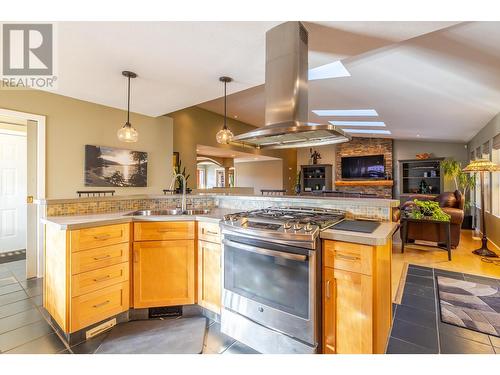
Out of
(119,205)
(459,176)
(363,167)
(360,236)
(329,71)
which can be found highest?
(329,71)

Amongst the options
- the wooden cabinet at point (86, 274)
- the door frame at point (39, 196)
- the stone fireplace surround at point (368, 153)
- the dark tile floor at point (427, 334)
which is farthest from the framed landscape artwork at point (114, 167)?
the stone fireplace surround at point (368, 153)

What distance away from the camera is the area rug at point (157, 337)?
1.76 m

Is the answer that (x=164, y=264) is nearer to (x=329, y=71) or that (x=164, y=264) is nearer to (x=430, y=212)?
(x=329, y=71)

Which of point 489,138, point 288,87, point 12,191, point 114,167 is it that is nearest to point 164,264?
point 288,87

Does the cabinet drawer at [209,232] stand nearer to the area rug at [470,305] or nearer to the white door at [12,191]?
the area rug at [470,305]

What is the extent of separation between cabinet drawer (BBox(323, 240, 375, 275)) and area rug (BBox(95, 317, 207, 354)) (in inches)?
46.0

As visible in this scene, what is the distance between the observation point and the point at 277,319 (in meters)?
1.60

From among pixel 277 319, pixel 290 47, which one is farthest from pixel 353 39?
pixel 277 319

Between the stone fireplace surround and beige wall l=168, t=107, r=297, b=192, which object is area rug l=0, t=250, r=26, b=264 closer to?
beige wall l=168, t=107, r=297, b=192

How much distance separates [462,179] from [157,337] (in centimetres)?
749

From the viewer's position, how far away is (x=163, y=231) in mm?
2127

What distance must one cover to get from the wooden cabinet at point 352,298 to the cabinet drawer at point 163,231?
1.22 metres

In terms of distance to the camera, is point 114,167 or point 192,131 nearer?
point 114,167

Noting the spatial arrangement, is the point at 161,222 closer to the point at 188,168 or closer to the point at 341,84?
the point at 341,84
